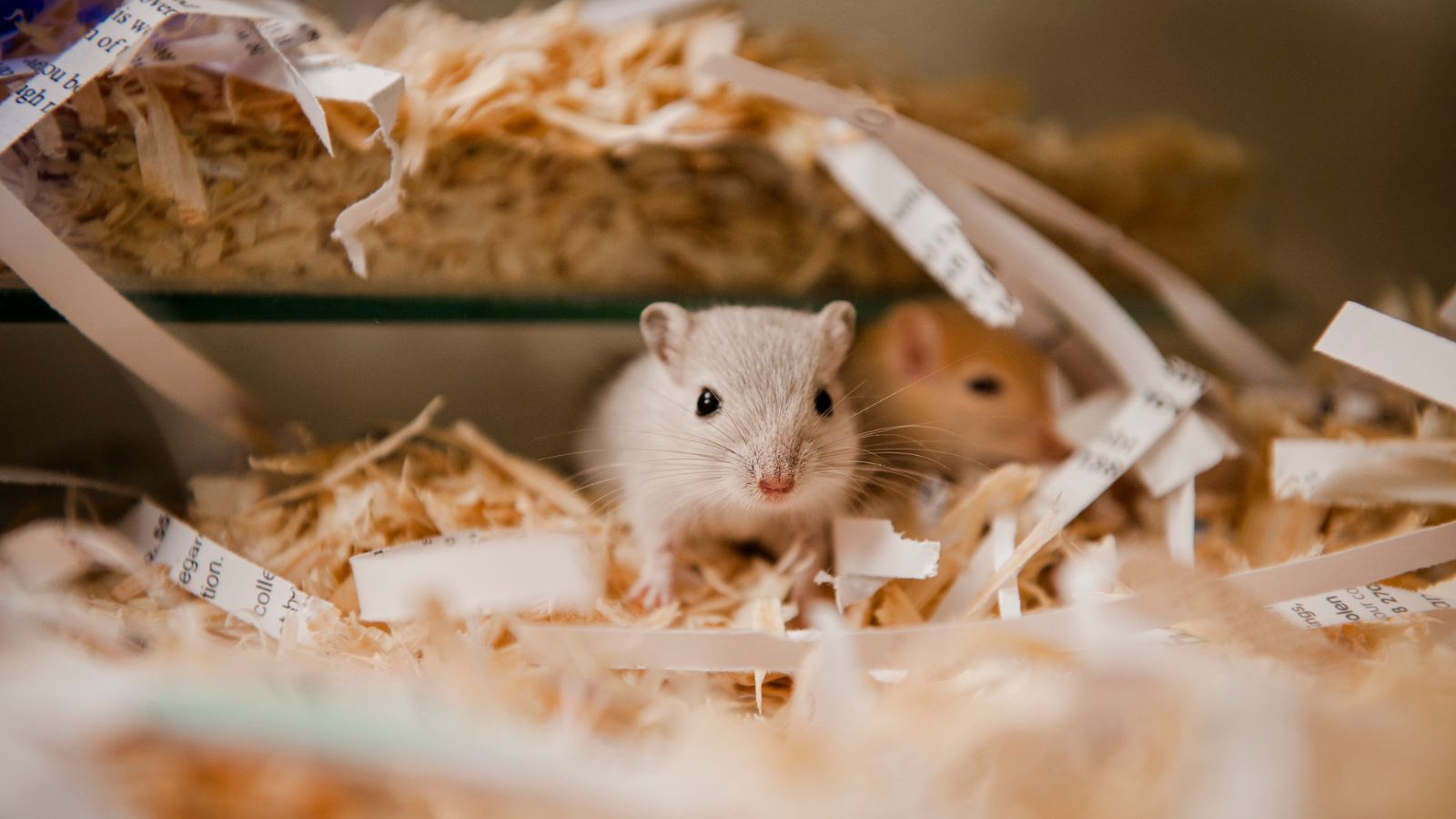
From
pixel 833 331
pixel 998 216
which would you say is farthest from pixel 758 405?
pixel 998 216

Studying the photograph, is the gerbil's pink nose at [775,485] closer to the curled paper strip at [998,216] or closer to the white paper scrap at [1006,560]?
the white paper scrap at [1006,560]

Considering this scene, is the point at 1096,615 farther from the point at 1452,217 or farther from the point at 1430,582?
the point at 1452,217

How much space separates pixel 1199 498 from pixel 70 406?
84.5 inches

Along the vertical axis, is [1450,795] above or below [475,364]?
below

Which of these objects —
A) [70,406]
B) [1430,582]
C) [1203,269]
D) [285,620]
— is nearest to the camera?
[285,620]

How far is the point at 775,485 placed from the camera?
1.50 metres

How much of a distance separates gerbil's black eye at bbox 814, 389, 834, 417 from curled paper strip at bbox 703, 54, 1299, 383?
507mm

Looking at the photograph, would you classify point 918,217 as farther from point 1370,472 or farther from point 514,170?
point 1370,472

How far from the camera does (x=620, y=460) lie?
5.91 feet

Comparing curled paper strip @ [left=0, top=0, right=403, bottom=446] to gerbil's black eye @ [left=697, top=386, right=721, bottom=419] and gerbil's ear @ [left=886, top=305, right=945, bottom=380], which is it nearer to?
gerbil's black eye @ [left=697, top=386, right=721, bottom=419]

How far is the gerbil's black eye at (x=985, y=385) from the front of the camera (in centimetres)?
211

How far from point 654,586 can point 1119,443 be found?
36.4 inches

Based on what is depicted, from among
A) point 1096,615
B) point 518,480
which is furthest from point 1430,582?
point 518,480

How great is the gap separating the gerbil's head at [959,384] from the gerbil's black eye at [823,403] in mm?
271
